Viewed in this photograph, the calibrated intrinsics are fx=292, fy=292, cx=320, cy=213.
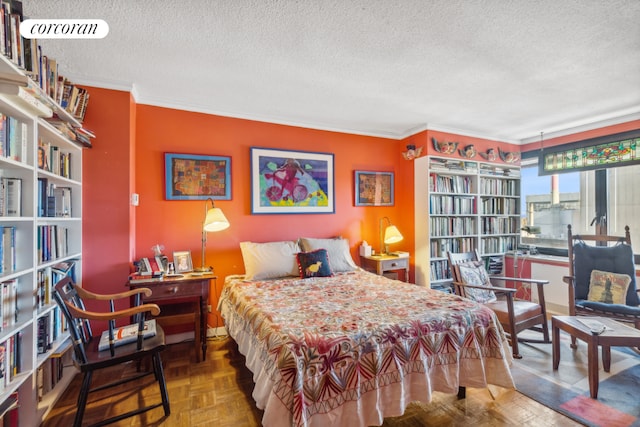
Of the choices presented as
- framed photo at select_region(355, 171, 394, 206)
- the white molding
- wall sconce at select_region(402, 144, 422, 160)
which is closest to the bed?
framed photo at select_region(355, 171, 394, 206)

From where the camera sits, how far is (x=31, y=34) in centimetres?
169

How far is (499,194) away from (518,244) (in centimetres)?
88

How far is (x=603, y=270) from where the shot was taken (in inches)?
119

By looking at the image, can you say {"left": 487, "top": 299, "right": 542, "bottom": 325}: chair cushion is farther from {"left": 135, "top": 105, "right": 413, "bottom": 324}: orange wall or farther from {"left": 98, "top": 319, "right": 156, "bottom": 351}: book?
{"left": 98, "top": 319, "right": 156, "bottom": 351}: book

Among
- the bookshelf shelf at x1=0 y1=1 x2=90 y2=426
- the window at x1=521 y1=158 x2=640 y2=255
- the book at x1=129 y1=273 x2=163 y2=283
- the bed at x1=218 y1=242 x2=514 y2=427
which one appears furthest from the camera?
the window at x1=521 y1=158 x2=640 y2=255

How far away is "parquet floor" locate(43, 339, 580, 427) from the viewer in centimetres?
181

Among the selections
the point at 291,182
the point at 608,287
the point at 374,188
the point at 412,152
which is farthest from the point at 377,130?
the point at 608,287

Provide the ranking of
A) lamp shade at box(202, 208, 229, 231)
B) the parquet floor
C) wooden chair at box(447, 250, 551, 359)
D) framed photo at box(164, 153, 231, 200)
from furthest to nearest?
framed photo at box(164, 153, 231, 200) → lamp shade at box(202, 208, 229, 231) → wooden chair at box(447, 250, 551, 359) → the parquet floor

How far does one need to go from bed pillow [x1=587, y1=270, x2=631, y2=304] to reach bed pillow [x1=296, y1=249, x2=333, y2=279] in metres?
2.68

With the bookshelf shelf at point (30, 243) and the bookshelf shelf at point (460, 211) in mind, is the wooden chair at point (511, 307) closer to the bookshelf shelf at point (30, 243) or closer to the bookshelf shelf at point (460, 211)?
the bookshelf shelf at point (460, 211)

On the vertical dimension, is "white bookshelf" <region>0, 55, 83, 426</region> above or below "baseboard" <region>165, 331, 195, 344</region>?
above

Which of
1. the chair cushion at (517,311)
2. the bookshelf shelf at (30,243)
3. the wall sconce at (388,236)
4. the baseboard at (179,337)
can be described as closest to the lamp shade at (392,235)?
the wall sconce at (388,236)

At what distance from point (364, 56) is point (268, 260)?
205 centimetres

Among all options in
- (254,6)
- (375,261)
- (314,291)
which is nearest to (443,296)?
(314,291)
